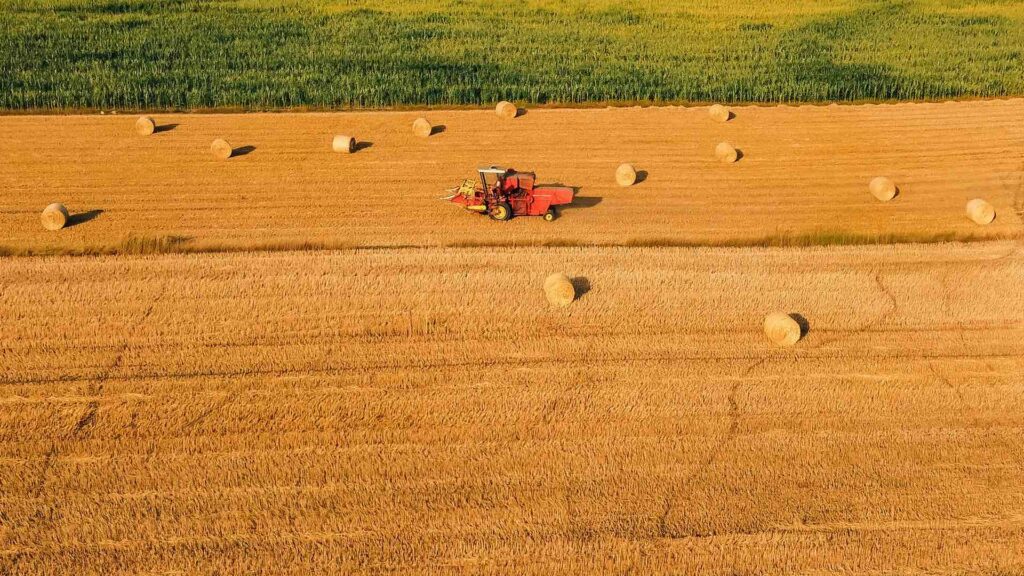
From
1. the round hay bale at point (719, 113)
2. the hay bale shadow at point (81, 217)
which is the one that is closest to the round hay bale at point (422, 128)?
the hay bale shadow at point (81, 217)

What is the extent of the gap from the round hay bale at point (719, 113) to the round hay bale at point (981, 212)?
734cm

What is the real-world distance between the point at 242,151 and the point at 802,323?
14826mm

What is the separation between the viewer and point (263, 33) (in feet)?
97.7

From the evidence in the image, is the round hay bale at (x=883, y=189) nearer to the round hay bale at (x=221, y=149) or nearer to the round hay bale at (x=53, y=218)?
the round hay bale at (x=221, y=149)

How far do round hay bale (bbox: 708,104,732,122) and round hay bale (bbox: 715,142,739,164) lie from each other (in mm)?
2608

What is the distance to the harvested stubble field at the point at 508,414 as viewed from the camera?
34.7ft

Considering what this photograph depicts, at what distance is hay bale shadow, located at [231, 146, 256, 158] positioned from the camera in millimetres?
21061

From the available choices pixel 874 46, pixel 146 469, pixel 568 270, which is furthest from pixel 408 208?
pixel 874 46

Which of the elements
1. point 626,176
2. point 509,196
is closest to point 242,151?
point 509,196

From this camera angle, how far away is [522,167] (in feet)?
67.7

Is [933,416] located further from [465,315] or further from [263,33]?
[263,33]

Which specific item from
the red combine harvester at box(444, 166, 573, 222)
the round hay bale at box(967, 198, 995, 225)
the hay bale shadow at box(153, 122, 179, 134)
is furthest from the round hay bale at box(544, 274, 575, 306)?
the hay bale shadow at box(153, 122, 179, 134)

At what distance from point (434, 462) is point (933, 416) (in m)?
8.11

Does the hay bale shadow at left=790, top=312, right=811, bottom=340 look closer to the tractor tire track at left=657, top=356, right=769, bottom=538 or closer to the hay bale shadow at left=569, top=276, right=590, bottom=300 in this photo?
the tractor tire track at left=657, top=356, right=769, bottom=538
